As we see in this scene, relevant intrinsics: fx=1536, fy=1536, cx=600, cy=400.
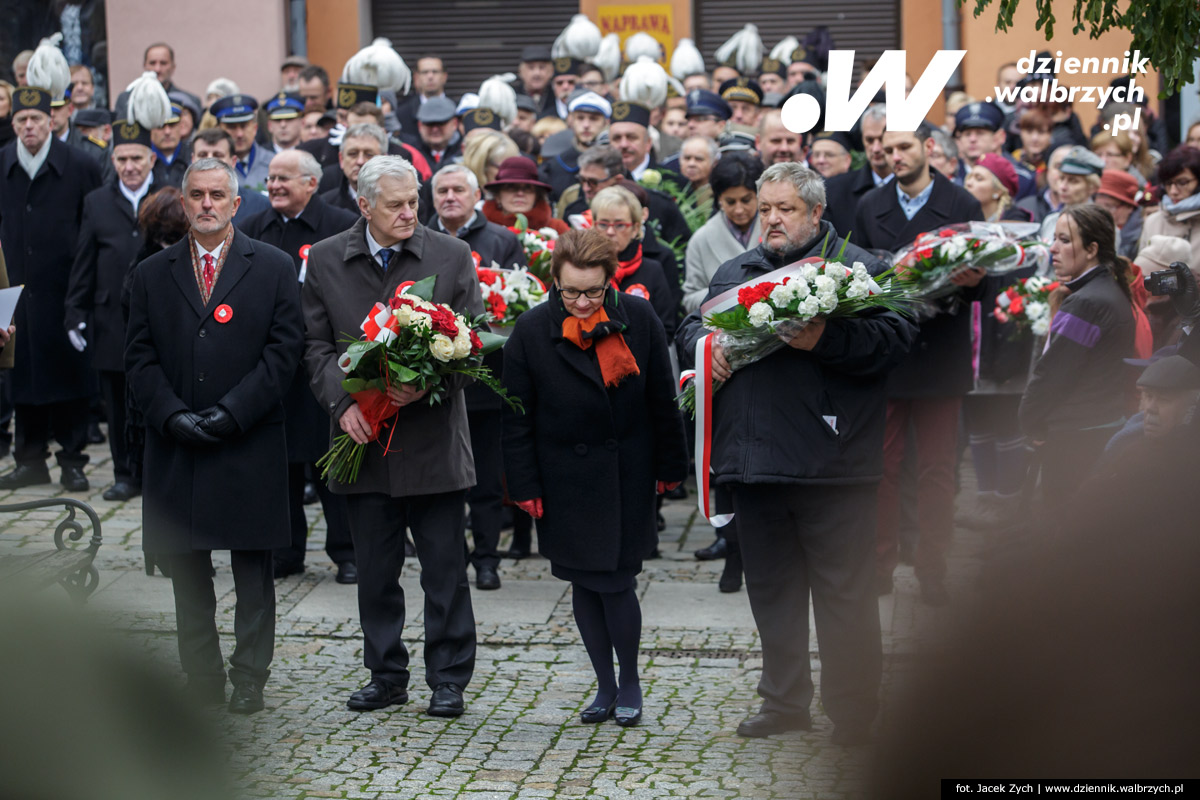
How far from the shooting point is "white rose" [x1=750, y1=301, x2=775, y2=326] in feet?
19.4

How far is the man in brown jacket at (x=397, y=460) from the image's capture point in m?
6.62

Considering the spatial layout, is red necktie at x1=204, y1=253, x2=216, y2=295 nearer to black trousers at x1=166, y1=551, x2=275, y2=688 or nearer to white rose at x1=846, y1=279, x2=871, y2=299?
black trousers at x1=166, y1=551, x2=275, y2=688

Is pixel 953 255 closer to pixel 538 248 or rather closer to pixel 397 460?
pixel 538 248

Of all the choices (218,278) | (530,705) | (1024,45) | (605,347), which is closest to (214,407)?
(218,278)

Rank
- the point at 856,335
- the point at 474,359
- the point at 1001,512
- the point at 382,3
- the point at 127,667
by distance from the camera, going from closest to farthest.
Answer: the point at 127,667
the point at 856,335
the point at 474,359
the point at 1001,512
the point at 382,3

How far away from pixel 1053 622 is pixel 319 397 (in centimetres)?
499

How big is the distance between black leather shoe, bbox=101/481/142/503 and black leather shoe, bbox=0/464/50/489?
62 cm

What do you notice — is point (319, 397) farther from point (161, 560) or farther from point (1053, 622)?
point (1053, 622)

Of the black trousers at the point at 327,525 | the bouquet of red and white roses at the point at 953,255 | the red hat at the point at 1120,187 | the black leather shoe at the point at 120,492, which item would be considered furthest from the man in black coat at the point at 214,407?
the red hat at the point at 1120,187

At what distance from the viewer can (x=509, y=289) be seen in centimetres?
856

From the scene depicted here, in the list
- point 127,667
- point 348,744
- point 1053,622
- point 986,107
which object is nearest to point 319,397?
point 348,744

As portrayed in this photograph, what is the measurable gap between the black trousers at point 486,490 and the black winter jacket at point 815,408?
275cm

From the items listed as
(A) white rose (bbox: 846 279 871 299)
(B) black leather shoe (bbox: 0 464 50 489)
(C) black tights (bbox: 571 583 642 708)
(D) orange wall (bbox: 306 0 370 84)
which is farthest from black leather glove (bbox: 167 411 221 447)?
(D) orange wall (bbox: 306 0 370 84)

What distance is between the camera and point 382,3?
22938 mm
